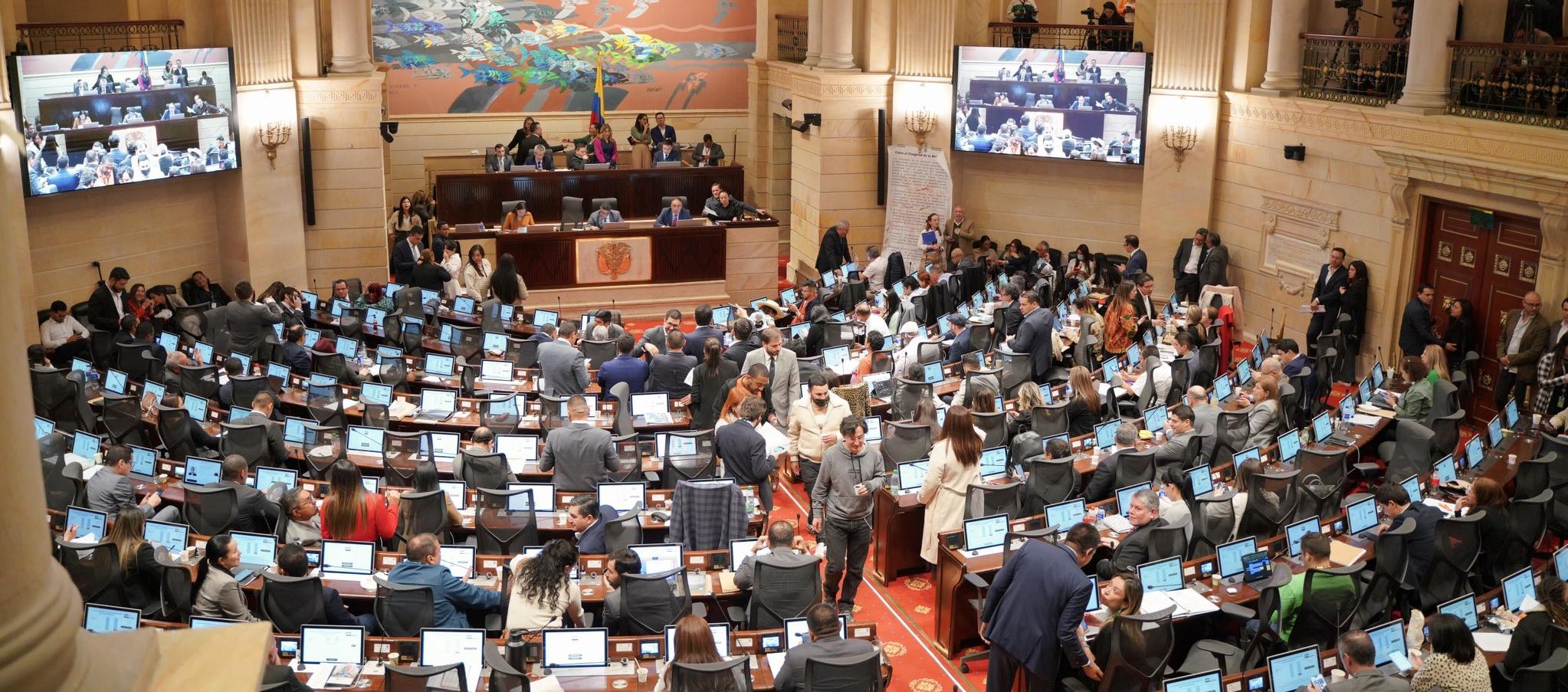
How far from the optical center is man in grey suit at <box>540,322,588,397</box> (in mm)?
13008

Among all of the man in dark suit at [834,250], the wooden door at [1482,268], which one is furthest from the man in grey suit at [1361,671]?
the man in dark suit at [834,250]

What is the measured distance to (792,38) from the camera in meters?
24.4

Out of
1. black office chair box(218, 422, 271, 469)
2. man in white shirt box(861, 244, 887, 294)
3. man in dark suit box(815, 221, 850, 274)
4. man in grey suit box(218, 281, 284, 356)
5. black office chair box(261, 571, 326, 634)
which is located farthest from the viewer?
man in dark suit box(815, 221, 850, 274)

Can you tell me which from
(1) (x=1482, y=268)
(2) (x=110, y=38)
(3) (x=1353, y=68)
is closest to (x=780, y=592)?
(1) (x=1482, y=268)

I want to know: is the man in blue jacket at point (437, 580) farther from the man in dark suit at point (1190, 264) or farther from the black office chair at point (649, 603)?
the man in dark suit at point (1190, 264)

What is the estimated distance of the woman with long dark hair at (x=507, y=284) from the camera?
17.5m

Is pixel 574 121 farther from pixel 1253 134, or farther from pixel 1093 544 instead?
pixel 1093 544

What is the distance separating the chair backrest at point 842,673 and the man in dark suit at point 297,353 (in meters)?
8.74

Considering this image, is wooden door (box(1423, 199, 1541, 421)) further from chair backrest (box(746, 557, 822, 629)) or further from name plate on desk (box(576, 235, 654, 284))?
name plate on desk (box(576, 235, 654, 284))

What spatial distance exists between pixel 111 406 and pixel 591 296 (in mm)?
8973

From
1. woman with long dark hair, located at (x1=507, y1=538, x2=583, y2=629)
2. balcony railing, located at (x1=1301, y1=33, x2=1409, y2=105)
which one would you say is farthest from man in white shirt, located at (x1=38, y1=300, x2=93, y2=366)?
balcony railing, located at (x1=1301, y1=33, x2=1409, y2=105)

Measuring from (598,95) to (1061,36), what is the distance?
9.18 metres

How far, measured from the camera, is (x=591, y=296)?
2023 centimetres

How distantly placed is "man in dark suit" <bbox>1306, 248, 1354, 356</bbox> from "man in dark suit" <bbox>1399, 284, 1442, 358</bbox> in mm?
1190
